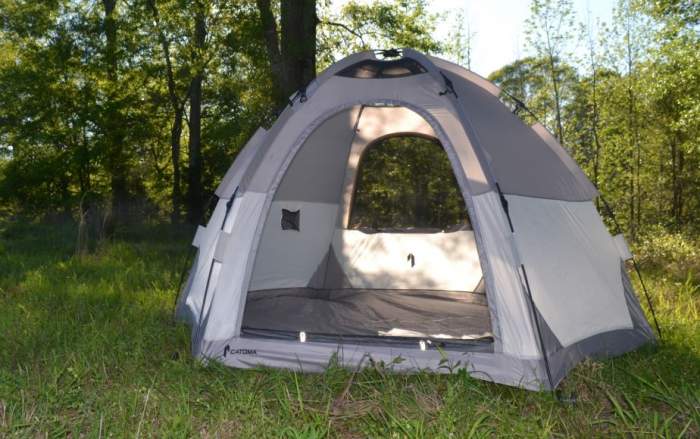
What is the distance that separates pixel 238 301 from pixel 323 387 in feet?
3.05

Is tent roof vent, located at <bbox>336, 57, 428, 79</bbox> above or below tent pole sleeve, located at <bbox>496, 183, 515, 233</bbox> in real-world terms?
above

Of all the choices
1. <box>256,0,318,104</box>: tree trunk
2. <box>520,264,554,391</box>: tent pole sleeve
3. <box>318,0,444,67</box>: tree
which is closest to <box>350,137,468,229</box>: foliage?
<box>520,264,554,391</box>: tent pole sleeve

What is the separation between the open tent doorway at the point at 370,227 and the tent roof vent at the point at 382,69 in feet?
4.07

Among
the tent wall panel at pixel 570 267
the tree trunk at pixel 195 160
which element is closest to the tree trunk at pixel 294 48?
the tent wall panel at pixel 570 267

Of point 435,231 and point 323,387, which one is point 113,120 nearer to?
point 435,231

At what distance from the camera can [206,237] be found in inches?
183

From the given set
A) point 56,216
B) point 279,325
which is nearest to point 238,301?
point 279,325

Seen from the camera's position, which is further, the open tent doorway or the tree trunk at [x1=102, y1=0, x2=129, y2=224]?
the tree trunk at [x1=102, y1=0, x2=129, y2=224]

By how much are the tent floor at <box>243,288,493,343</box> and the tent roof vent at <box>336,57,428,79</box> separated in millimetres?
1700

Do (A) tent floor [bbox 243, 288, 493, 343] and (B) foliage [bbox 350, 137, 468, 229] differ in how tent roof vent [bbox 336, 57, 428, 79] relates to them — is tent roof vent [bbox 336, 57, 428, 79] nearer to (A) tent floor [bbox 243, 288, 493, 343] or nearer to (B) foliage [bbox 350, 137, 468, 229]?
(B) foliage [bbox 350, 137, 468, 229]

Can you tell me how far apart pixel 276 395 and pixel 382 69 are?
2242mm

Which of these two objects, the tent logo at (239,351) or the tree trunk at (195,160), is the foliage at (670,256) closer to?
the tent logo at (239,351)

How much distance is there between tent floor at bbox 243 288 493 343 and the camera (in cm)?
409

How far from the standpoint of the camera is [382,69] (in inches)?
163
